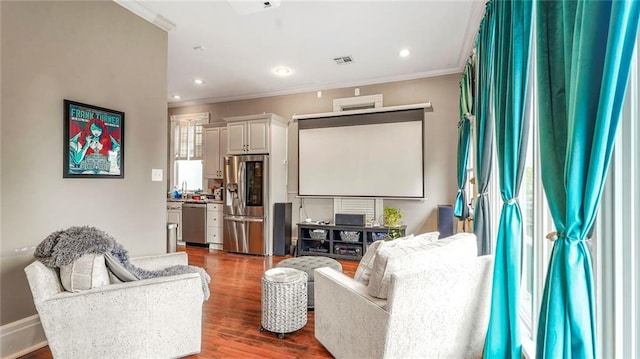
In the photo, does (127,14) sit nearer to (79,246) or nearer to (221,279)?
(79,246)

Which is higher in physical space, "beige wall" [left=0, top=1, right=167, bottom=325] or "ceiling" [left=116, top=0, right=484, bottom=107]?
"ceiling" [left=116, top=0, right=484, bottom=107]

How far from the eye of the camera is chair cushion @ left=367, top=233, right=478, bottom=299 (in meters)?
1.67

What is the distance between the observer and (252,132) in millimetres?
5145

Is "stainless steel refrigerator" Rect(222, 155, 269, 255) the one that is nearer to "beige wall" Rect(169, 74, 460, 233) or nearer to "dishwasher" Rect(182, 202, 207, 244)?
"dishwasher" Rect(182, 202, 207, 244)

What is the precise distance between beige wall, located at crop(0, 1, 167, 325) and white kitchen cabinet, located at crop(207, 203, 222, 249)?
223cm

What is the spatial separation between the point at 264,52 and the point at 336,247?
311 centimetres

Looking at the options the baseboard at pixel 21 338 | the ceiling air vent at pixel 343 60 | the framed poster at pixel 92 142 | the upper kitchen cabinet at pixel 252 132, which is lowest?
the baseboard at pixel 21 338

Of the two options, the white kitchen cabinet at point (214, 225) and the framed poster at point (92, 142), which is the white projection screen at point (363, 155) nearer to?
the white kitchen cabinet at point (214, 225)

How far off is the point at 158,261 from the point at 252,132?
10.2 feet

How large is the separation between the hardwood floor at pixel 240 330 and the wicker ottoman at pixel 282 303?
9 cm

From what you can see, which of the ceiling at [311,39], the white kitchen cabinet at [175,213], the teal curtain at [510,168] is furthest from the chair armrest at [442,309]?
the white kitchen cabinet at [175,213]

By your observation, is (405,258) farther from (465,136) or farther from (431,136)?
(431,136)

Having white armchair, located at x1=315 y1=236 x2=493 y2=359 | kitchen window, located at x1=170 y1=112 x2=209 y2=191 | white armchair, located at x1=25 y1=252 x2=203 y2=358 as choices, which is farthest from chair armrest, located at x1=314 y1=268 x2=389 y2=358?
kitchen window, located at x1=170 y1=112 x2=209 y2=191

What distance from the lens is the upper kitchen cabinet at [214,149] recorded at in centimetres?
584
